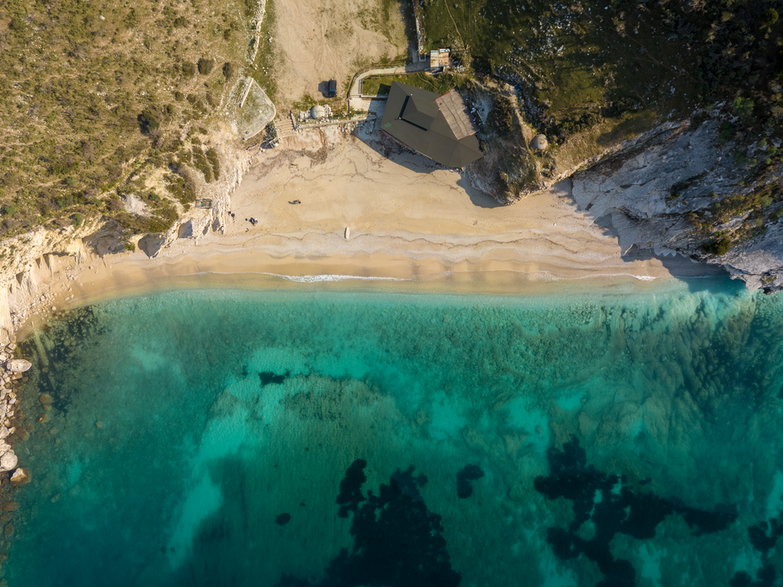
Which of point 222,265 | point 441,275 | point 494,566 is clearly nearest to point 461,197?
point 441,275

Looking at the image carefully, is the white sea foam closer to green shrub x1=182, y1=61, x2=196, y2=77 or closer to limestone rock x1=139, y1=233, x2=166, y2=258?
limestone rock x1=139, y1=233, x2=166, y2=258

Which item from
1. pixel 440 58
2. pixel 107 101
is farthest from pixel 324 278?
pixel 107 101

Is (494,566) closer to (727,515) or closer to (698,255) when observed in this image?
(727,515)

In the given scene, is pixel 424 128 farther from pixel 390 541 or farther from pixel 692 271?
pixel 390 541

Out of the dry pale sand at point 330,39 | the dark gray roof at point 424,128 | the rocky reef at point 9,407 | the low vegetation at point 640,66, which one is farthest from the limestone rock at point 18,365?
the low vegetation at point 640,66

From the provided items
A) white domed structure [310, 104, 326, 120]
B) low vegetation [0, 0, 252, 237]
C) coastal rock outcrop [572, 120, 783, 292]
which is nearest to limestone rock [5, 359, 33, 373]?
low vegetation [0, 0, 252, 237]

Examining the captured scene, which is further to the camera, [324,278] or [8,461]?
[8,461]
